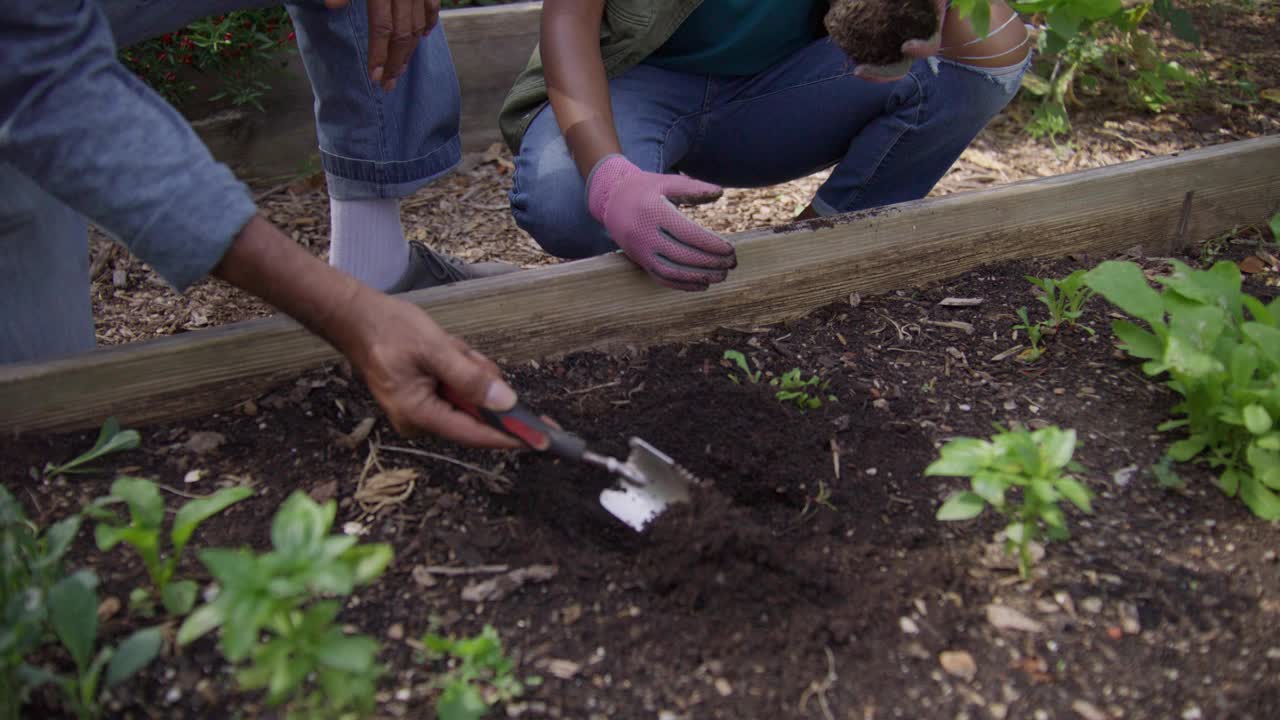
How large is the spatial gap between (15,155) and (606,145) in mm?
1119

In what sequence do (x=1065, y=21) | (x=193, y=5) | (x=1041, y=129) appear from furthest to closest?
(x=1041, y=129) → (x=193, y=5) → (x=1065, y=21)

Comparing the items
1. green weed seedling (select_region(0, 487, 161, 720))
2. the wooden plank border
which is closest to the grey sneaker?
the wooden plank border

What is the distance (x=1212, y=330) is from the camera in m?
1.48

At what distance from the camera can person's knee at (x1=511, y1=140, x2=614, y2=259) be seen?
2172mm

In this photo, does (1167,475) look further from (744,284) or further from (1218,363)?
(744,284)

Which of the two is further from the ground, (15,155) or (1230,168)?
(15,155)

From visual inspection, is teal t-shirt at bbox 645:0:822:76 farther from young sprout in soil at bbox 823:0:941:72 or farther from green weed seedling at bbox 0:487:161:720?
green weed seedling at bbox 0:487:161:720

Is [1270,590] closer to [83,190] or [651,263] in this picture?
[651,263]

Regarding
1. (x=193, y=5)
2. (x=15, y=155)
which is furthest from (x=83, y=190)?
(x=193, y=5)

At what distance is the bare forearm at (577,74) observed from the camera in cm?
208

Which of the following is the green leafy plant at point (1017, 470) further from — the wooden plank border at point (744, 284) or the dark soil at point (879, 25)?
the dark soil at point (879, 25)

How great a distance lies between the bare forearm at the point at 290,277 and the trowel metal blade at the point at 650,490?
0.47m

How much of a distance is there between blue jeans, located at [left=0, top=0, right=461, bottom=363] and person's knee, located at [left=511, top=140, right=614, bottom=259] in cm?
22

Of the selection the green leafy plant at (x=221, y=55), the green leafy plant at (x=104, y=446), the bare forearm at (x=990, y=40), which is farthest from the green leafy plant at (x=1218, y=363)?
the green leafy plant at (x=221, y=55)
